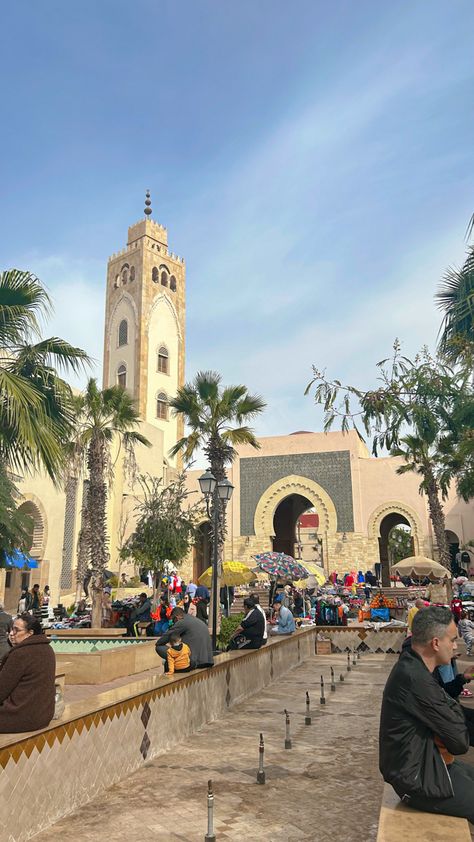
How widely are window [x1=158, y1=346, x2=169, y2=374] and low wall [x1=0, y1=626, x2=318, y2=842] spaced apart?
105ft

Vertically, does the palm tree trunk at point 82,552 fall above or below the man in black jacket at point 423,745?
above

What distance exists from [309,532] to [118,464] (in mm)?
35517

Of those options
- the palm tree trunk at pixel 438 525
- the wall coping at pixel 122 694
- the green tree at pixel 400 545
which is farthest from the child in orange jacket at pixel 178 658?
the green tree at pixel 400 545

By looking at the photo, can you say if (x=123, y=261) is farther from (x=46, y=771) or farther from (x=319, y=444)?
(x=46, y=771)

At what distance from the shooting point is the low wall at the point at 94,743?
3725mm

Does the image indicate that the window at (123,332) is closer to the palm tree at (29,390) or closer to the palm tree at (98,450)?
the palm tree at (98,450)

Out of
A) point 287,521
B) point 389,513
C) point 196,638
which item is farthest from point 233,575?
point 287,521

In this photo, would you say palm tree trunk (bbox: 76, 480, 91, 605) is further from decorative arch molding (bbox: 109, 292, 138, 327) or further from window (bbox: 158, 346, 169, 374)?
decorative arch molding (bbox: 109, 292, 138, 327)

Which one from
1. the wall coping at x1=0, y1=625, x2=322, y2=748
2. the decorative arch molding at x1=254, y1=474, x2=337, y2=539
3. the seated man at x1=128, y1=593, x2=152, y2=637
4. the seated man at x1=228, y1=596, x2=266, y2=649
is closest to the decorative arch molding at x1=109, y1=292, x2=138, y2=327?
the decorative arch molding at x1=254, y1=474, x2=337, y2=539

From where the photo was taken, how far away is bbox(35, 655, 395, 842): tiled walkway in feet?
12.9

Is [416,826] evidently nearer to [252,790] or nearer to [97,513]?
[252,790]

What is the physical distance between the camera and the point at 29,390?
8305 millimetres

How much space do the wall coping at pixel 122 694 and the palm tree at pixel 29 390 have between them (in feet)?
10.9

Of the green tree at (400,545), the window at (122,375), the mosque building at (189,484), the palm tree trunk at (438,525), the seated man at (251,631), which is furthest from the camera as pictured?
the green tree at (400,545)
